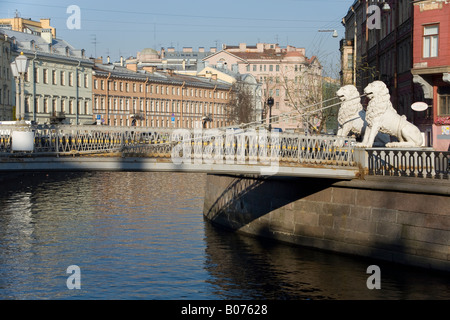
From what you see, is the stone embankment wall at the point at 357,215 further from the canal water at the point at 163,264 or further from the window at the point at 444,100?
the window at the point at 444,100

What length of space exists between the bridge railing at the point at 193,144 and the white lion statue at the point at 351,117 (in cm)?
168

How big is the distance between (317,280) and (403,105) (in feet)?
79.3

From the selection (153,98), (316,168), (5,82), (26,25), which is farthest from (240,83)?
(316,168)

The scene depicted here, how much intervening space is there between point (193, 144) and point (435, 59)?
51.1ft

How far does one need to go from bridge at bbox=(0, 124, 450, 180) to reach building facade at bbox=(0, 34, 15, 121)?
47657 millimetres

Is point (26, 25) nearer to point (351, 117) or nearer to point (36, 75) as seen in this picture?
point (36, 75)

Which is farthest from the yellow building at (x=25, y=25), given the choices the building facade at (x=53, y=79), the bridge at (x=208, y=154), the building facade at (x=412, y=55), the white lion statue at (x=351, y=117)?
the bridge at (x=208, y=154)

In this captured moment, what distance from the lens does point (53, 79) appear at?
82.6 meters

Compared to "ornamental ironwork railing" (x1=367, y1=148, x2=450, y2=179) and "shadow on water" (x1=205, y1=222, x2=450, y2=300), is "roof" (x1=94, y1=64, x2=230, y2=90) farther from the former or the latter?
"ornamental ironwork railing" (x1=367, y1=148, x2=450, y2=179)

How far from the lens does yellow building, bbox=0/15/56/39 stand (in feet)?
307

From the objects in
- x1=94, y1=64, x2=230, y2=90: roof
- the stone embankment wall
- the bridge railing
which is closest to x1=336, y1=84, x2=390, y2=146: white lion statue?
the bridge railing

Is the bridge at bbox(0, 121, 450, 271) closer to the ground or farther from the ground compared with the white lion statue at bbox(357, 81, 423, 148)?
closer to the ground
